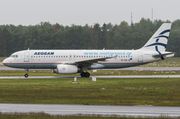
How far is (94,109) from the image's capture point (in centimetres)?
1587

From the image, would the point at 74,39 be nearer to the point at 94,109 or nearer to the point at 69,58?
the point at 69,58

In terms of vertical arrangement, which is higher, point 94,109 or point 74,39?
point 74,39

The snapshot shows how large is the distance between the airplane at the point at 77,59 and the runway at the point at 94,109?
19.4m

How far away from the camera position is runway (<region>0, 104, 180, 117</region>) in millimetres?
14680

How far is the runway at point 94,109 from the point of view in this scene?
1468 centimetres

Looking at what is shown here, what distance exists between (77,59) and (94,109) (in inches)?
927

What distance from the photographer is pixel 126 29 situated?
5182 inches

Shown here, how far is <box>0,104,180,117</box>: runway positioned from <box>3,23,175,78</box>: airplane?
19.4m

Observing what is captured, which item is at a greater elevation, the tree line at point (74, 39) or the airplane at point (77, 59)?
the tree line at point (74, 39)

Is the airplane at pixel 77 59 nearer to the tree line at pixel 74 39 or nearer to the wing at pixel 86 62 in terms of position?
the wing at pixel 86 62

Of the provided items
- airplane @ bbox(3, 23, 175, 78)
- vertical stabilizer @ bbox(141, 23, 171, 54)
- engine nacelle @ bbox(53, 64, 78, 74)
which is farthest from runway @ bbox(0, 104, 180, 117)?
vertical stabilizer @ bbox(141, 23, 171, 54)

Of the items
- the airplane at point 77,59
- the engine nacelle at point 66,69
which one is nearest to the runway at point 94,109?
the engine nacelle at point 66,69

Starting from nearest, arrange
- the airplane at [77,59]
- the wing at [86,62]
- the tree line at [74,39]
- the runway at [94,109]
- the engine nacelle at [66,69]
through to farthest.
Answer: the runway at [94,109]
the engine nacelle at [66,69]
the wing at [86,62]
the airplane at [77,59]
the tree line at [74,39]

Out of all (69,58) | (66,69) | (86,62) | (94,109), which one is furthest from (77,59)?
(94,109)
